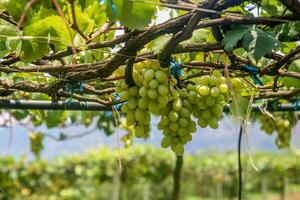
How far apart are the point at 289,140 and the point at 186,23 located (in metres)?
3.58

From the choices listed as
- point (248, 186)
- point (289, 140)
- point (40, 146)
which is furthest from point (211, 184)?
point (289, 140)

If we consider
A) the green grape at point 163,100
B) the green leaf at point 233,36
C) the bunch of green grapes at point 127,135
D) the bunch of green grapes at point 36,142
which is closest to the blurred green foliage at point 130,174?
the bunch of green grapes at point 36,142

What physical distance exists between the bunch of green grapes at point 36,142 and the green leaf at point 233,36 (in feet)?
16.4

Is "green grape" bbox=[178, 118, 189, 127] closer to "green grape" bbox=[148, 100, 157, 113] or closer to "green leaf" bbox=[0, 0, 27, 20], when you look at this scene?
"green grape" bbox=[148, 100, 157, 113]

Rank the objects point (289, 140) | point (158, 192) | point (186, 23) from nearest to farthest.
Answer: point (186, 23), point (289, 140), point (158, 192)

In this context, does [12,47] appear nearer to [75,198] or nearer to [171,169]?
[75,198]

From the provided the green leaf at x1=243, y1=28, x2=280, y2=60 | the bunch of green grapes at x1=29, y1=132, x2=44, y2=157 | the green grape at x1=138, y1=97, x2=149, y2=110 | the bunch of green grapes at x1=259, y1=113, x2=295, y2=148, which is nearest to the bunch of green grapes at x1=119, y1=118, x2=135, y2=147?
the bunch of green grapes at x1=259, y1=113, x2=295, y2=148

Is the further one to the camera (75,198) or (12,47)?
(75,198)

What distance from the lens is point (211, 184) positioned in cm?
1570

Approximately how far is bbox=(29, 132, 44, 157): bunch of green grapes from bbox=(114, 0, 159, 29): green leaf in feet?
16.6

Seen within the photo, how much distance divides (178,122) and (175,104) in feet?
0.20

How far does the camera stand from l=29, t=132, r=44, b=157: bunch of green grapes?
619cm

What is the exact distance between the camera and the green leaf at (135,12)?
1.26 m

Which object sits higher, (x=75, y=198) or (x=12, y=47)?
(x=12, y=47)
